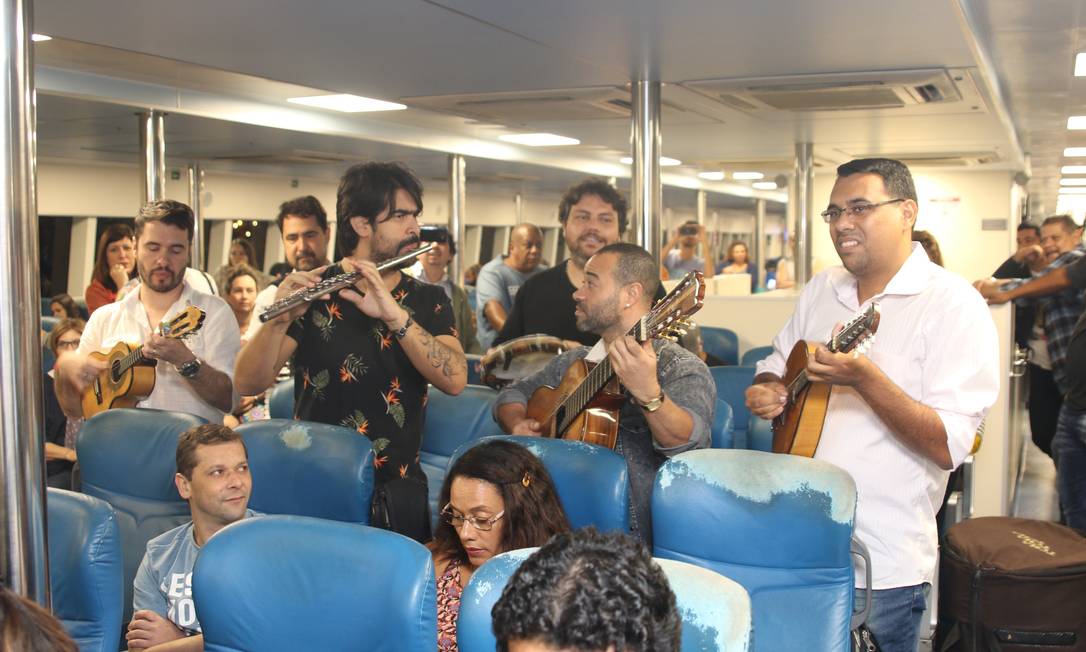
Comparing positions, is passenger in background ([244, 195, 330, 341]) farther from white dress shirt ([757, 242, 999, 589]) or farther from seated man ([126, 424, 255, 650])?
white dress shirt ([757, 242, 999, 589])

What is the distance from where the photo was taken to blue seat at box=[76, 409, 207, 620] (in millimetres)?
3840

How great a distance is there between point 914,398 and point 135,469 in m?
2.64

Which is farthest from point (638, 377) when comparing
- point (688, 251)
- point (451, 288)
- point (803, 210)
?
point (688, 251)

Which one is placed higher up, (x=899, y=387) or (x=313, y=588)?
(x=899, y=387)

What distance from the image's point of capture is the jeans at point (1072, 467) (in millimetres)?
4922

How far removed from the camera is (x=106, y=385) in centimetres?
463

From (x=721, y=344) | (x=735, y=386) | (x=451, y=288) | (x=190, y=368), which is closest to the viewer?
(x=190, y=368)

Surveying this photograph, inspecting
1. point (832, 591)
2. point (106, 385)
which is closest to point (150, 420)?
point (106, 385)

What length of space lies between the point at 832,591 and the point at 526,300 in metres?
2.24

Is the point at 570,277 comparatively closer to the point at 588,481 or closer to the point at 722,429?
the point at 722,429

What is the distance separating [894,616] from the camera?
3119 mm

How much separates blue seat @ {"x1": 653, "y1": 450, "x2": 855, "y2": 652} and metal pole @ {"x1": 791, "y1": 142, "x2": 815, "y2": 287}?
22.7 ft

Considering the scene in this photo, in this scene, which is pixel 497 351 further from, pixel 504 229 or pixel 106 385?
pixel 504 229

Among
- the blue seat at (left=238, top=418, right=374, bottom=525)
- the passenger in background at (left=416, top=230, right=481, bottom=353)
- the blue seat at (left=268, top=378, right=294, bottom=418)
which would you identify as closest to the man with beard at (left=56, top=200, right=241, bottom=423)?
the blue seat at (left=268, top=378, right=294, bottom=418)
